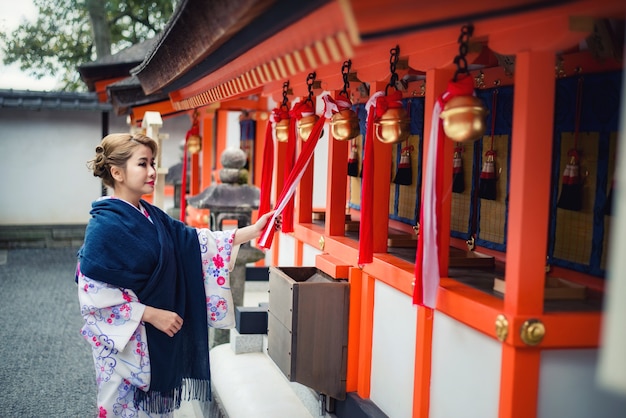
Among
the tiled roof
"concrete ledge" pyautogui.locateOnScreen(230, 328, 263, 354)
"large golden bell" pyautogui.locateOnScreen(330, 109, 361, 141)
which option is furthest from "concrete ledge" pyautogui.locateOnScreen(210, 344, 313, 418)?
the tiled roof

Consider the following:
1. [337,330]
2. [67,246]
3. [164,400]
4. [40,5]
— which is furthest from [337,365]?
[40,5]

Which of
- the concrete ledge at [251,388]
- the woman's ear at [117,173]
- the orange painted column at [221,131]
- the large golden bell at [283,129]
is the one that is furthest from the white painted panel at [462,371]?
the orange painted column at [221,131]

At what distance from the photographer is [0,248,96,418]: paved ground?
19.5ft

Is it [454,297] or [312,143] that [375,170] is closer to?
[312,143]

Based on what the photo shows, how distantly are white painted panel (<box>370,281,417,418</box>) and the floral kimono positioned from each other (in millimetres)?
1092

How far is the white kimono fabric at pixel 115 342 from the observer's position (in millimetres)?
3871

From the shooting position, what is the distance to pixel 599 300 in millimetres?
3096

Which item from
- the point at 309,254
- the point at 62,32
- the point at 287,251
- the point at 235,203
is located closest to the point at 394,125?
the point at 309,254

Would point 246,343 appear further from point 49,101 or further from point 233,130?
point 49,101

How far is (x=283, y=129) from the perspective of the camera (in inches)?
212

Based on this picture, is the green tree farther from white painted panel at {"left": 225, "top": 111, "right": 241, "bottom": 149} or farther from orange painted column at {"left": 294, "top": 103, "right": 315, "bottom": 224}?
orange painted column at {"left": 294, "top": 103, "right": 315, "bottom": 224}

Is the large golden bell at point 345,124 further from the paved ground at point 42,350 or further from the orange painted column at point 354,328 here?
the paved ground at point 42,350

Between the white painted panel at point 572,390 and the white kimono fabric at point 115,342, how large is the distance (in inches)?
87.2

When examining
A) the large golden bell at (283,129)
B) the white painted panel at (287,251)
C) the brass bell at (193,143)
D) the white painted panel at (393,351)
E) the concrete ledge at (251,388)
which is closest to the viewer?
the white painted panel at (393,351)
